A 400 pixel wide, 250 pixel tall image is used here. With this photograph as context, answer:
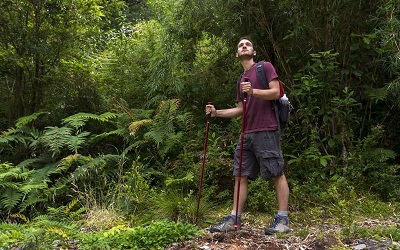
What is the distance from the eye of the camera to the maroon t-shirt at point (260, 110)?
13.4 ft

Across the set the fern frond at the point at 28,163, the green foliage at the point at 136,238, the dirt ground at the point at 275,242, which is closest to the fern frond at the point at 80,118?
the fern frond at the point at 28,163

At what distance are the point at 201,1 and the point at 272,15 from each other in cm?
102

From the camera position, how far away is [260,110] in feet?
13.6

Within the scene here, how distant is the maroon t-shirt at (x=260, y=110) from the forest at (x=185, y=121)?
77 cm

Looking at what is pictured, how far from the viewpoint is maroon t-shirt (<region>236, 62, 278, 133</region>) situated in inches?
161

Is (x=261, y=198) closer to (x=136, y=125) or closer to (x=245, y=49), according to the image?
(x=245, y=49)

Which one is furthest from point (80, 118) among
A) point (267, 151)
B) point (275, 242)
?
point (275, 242)

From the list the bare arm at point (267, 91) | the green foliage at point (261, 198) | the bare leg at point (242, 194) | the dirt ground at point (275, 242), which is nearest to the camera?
the dirt ground at point (275, 242)

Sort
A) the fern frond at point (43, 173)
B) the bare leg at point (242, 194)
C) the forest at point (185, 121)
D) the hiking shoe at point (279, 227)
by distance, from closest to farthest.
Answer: the hiking shoe at point (279, 227) < the bare leg at point (242, 194) < the forest at point (185, 121) < the fern frond at point (43, 173)

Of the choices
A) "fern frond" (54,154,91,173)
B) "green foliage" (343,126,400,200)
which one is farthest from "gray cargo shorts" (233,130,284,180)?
"fern frond" (54,154,91,173)

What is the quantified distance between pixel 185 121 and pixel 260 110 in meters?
2.29

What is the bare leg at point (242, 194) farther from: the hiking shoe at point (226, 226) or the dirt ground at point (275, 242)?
the dirt ground at point (275, 242)

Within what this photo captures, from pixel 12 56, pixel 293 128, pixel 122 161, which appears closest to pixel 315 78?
pixel 293 128

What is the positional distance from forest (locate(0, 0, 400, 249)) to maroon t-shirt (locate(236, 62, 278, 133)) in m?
0.77
